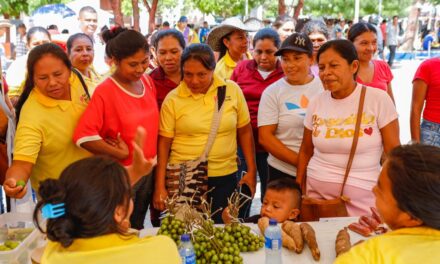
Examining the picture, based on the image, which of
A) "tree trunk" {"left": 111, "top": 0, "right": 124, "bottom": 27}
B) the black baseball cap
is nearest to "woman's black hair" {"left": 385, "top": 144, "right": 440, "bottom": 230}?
the black baseball cap

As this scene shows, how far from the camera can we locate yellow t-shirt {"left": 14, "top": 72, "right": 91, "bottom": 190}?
261cm

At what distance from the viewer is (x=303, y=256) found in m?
2.37

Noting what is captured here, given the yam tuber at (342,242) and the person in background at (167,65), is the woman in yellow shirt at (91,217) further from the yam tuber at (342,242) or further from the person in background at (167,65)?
the person in background at (167,65)

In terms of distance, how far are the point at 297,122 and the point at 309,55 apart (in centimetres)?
46

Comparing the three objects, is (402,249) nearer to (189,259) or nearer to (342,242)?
(342,242)

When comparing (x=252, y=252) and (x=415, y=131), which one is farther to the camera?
(x=415, y=131)

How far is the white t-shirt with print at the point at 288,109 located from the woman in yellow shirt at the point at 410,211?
1615 mm

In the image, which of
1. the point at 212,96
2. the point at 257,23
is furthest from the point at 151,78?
the point at 257,23

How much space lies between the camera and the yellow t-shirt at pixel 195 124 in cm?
308

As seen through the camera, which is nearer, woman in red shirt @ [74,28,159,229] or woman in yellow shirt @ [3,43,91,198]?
woman in yellow shirt @ [3,43,91,198]

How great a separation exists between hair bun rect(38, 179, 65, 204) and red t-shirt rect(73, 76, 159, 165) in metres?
1.07

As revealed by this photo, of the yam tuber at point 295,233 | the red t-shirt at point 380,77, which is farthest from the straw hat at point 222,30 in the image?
the yam tuber at point 295,233

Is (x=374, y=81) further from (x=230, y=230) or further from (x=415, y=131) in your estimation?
(x=230, y=230)

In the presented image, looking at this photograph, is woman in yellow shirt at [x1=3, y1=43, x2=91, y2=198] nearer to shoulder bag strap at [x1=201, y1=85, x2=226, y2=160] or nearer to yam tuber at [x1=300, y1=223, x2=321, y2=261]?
shoulder bag strap at [x1=201, y1=85, x2=226, y2=160]
